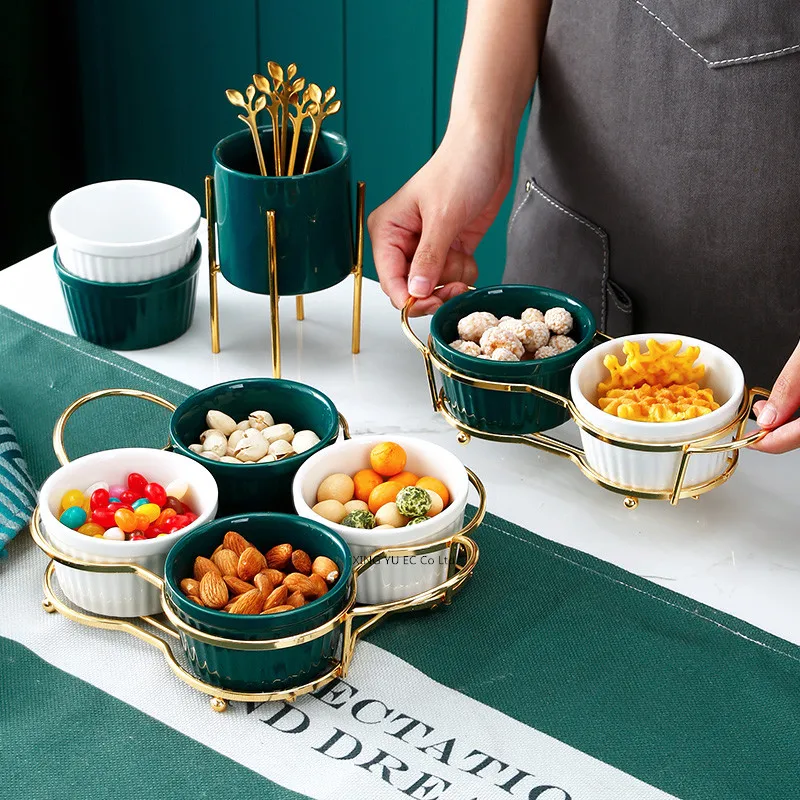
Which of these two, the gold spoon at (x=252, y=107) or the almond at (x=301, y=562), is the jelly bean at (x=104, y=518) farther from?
the gold spoon at (x=252, y=107)

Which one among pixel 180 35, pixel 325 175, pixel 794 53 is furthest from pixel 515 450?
pixel 180 35

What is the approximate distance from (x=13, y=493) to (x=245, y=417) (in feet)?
0.60

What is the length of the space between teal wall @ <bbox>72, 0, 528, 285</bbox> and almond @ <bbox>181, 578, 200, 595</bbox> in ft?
4.98

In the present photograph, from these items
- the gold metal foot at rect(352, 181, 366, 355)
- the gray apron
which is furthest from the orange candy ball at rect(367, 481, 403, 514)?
the gray apron

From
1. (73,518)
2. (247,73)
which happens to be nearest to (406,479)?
(73,518)

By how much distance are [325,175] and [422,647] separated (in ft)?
1.39

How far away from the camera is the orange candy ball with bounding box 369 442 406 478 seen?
80cm

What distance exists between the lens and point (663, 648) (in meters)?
0.76

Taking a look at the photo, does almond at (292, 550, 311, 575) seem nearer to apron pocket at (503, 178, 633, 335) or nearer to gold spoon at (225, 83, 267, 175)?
gold spoon at (225, 83, 267, 175)

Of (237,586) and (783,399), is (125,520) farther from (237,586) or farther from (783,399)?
(783,399)

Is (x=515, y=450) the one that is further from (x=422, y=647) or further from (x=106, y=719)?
(x=106, y=719)

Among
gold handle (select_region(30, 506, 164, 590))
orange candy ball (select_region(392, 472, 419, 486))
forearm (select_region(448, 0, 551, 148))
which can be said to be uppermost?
forearm (select_region(448, 0, 551, 148))

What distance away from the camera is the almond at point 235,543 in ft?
2.37

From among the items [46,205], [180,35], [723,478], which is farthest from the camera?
[46,205]
